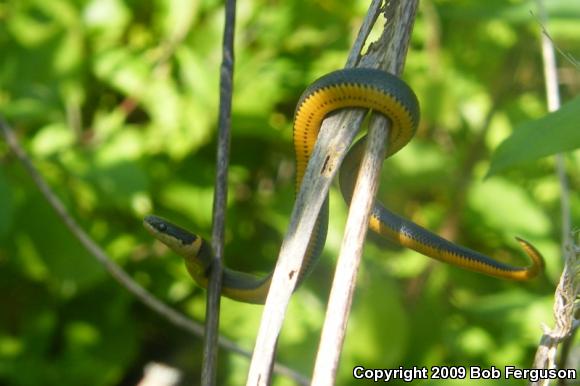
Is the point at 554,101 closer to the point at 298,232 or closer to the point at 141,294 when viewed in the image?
the point at 298,232

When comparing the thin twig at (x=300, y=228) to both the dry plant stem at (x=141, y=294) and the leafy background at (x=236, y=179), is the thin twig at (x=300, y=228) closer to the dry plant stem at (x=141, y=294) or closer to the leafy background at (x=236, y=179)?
the dry plant stem at (x=141, y=294)

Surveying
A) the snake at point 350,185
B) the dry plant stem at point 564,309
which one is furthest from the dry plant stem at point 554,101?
the dry plant stem at point 564,309

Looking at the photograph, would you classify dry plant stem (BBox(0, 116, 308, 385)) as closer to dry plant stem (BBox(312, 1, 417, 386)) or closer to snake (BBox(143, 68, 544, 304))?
snake (BBox(143, 68, 544, 304))

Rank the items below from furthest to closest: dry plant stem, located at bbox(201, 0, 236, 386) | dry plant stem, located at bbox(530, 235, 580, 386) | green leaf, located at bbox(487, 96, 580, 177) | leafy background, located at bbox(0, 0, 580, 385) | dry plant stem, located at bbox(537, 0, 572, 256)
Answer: leafy background, located at bbox(0, 0, 580, 385), dry plant stem, located at bbox(537, 0, 572, 256), dry plant stem, located at bbox(201, 0, 236, 386), dry plant stem, located at bbox(530, 235, 580, 386), green leaf, located at bbox(487, 96, 580, 177)

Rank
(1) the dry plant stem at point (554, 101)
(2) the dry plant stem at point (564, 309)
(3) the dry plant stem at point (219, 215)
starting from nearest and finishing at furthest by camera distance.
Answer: (2) the dry plant stem at point (564, 309) → (3) the dry plant stem at point (219, 215) → (1) the dry plant stem at point (554, 101)

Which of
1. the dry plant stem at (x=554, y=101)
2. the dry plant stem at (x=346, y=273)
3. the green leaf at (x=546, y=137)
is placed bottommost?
the dry plant stem at (x=346, y=273)

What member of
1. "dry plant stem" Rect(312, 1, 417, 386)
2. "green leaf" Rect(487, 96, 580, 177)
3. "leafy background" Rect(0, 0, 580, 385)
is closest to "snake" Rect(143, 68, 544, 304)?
"dry plant stem" Rect(312, 1, 417, 386)
